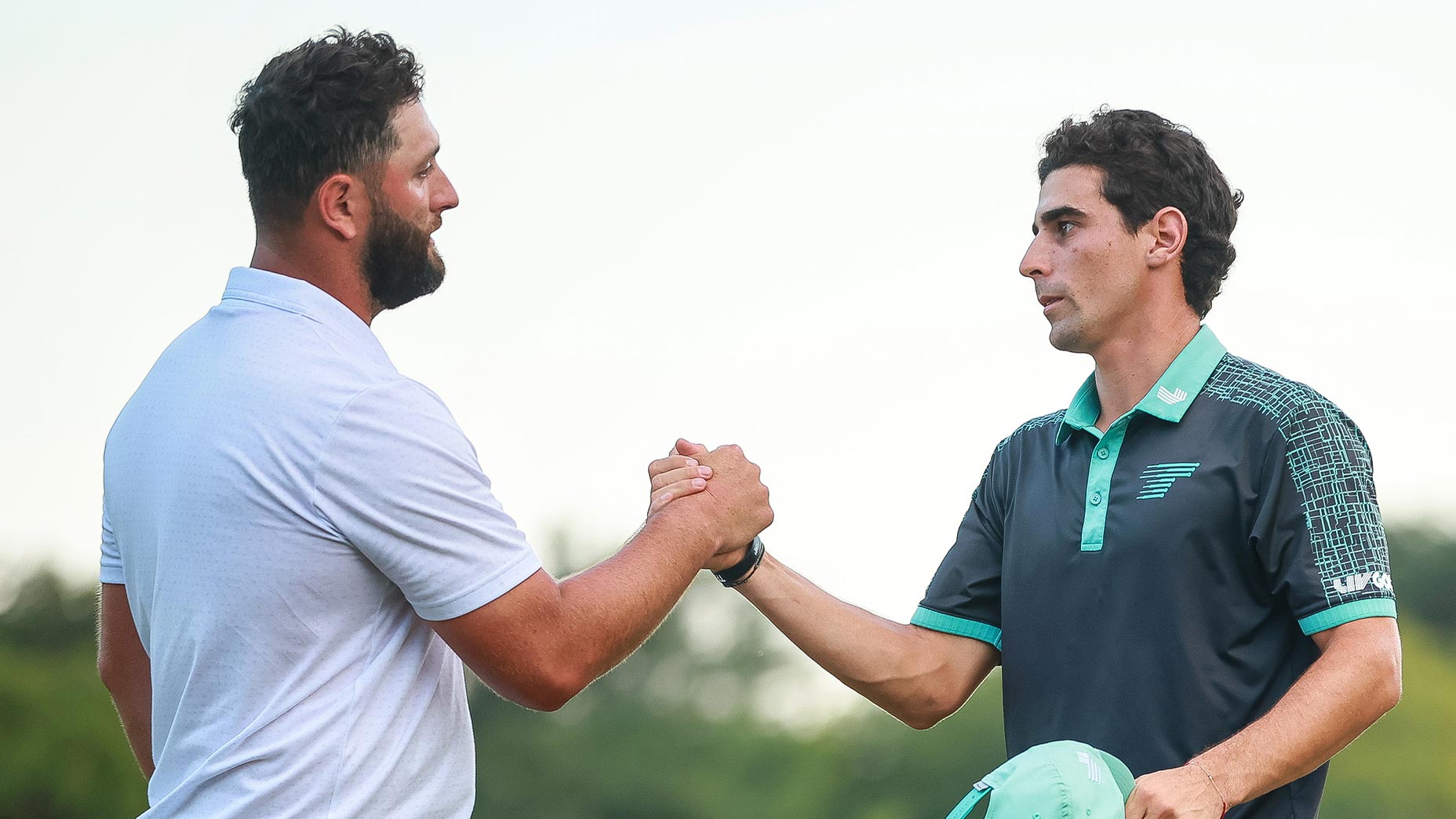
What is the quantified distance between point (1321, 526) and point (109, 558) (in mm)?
2377

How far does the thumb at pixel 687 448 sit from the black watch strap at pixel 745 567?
0.27m

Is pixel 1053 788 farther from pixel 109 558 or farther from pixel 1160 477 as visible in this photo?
pixel 109 558

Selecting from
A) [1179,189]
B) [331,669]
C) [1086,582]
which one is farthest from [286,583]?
[1179,189]

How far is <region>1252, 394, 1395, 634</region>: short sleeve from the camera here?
295cm

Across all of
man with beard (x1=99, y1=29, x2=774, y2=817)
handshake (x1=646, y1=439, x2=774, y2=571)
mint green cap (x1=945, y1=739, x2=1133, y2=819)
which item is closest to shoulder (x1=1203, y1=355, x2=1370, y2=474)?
mint green cap (x1=945, y1=739, x2=1133, y2=819)

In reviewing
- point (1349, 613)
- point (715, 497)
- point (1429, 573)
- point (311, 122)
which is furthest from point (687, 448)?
point (1429, 573)

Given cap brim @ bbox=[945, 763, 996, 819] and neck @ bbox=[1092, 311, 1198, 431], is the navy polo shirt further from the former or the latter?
cap brim @ bbox=[945, 763, 996, 819]

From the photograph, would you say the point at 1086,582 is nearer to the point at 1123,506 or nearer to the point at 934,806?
the point at 1123,506

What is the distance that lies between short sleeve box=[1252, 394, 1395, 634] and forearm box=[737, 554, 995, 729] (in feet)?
2.81

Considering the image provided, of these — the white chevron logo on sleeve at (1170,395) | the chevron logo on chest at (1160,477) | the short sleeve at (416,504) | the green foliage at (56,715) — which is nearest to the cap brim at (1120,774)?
→ the chevron logo on chest at (1160,477)

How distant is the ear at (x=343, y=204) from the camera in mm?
2766

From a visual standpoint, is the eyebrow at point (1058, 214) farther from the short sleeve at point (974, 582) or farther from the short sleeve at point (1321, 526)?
the short sleeve at point (1321, 526)

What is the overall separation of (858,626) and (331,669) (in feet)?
4.99

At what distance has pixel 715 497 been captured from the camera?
326cm
